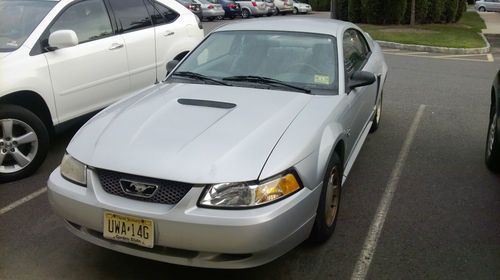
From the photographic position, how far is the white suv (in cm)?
467

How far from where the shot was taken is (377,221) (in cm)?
404

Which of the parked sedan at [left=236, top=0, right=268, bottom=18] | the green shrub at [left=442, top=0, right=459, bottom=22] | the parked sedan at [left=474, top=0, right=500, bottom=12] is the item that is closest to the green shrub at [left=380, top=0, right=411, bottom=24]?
the green shrub at [left=442, top=0, right=459, bottom=22]

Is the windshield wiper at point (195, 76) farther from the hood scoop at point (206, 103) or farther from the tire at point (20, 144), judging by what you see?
the tire at point (20, 144)

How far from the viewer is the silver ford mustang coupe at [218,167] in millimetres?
2789

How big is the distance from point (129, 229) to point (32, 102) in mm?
2619

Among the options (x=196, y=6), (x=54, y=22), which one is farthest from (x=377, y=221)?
(x=196, y=6)

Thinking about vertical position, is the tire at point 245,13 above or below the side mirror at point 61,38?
below

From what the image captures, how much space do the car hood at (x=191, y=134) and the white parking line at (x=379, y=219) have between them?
1023 mm

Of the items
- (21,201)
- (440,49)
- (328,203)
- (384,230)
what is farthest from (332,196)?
(440,49)

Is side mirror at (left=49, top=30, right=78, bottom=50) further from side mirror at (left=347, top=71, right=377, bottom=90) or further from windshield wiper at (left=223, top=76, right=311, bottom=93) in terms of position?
side mirror at (left=347, top=71, right=377, bottom=90)

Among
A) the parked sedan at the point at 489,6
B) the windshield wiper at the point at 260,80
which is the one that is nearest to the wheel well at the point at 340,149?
the windshield wiper at the point at 260,80

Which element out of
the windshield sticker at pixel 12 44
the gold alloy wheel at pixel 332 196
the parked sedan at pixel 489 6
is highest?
the windshield sticker at pixel 12 44

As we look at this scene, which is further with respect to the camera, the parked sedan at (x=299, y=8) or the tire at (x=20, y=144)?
the parked sedan at (x=299, y=8)

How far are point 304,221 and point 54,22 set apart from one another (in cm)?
342
